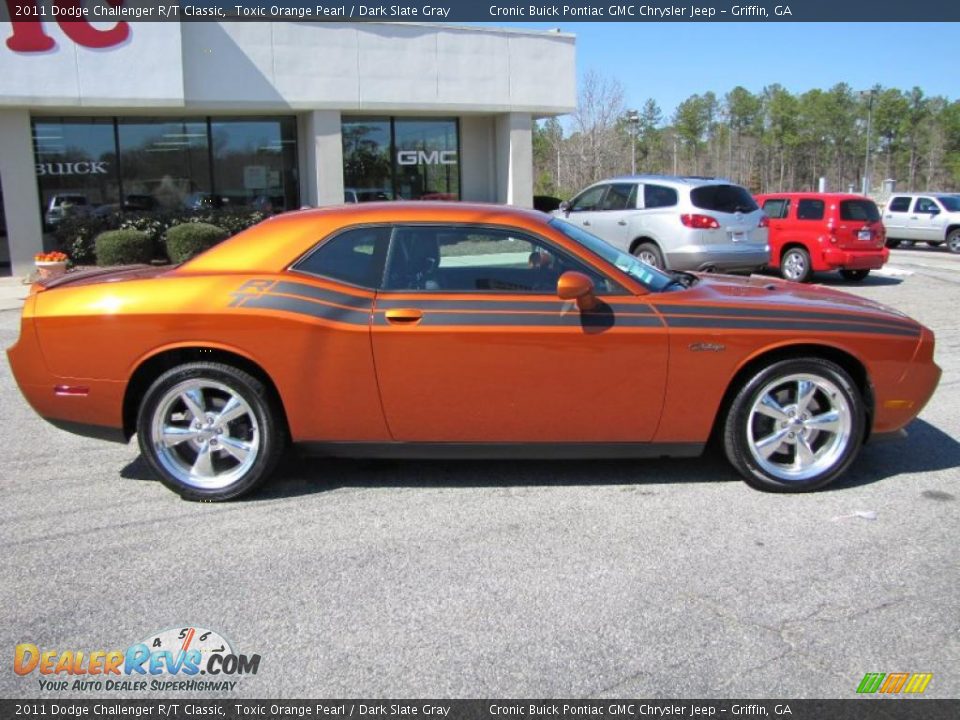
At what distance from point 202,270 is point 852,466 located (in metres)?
3.98

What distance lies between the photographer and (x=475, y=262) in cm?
466

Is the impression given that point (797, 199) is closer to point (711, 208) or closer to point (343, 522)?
point (711, 208)

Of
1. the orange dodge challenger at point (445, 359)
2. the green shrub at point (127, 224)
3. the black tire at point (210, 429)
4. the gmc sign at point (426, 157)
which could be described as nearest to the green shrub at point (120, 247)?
the green shrub at point (127, 224)

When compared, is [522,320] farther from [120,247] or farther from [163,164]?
[163,164]

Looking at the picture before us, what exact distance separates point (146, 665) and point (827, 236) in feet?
44.8

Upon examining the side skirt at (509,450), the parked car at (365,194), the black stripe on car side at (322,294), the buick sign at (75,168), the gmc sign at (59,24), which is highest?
the gmc sign at (59,24)

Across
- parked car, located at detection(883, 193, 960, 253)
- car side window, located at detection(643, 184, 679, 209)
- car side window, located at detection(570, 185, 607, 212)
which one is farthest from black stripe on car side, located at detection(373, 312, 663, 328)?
parked car, located at detection(883, 193, 960, 253)

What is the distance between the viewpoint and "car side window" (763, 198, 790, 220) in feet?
49.8

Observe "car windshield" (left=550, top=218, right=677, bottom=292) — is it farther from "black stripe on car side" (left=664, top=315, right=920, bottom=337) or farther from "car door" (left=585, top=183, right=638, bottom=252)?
"car door" (left=585, top=183, right=638, bottom=252)

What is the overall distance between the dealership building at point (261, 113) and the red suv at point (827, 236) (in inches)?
300

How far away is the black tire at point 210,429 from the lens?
4.52m

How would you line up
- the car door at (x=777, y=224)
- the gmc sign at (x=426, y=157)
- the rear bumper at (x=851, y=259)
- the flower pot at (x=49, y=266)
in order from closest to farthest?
1. the rear bumper at (x=851, y=259)
2. the flower pot at (x=49, y=266)
3. the car door at (x=777, y=224)
4. the gmc sign at (x=426, y=157)

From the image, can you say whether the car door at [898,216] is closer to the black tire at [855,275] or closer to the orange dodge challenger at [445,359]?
the black tire at [855,275]

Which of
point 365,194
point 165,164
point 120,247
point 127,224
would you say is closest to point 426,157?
point 365,194
